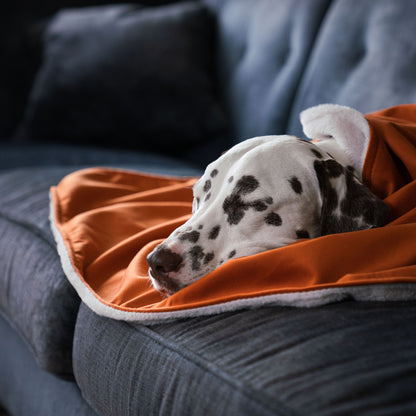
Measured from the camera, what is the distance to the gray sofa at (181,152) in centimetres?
72

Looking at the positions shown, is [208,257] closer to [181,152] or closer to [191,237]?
[191,237]

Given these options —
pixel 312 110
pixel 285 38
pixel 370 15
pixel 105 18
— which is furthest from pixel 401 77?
pixel 105 18

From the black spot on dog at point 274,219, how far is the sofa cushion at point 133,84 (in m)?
1.77

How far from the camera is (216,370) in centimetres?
76

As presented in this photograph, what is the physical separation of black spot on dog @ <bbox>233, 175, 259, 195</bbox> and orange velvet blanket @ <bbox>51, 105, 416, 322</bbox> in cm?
17

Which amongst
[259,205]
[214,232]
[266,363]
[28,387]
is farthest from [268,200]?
[28,387]

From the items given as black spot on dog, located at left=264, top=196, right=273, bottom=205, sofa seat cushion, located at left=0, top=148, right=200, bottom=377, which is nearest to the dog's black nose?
black spot on dog, located at left=264, top=196, right=273, bottom=205

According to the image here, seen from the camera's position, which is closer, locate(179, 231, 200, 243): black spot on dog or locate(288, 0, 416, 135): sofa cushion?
locate(179, 231, 200, 243): black spot on dog

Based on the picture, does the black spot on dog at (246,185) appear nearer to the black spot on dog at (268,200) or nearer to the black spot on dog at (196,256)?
the black spot on dog at (268,200)

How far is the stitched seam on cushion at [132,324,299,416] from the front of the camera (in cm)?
65

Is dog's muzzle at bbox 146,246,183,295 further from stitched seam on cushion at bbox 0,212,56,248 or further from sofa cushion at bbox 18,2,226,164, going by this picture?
sofa cushion at bbox 18,2,226,164

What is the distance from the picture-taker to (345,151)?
4.02ft

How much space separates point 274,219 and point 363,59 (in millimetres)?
1073

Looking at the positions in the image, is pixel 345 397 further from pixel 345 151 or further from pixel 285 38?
pixel 285 38
